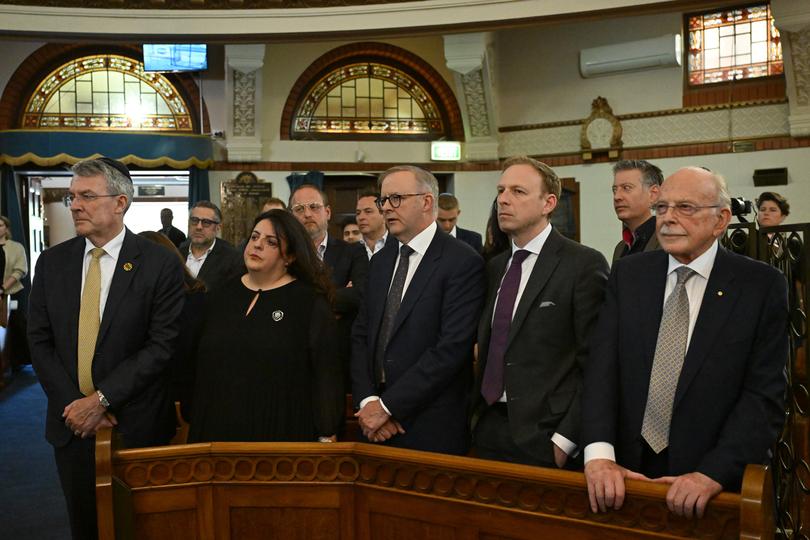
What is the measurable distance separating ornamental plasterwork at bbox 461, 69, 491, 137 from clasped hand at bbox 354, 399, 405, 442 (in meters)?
7.44

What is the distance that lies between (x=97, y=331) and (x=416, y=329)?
107 cm

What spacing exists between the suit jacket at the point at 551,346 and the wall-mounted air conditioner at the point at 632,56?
705 cm

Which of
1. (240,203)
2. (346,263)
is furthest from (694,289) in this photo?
(240,203)

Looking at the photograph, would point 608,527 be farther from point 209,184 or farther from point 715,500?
point 209,184

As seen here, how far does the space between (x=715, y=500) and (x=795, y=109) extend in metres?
7.48

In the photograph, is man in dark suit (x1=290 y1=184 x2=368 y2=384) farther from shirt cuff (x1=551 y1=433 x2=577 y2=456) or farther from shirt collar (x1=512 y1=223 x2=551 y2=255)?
shirt cuff (x1=551 y1=433 x2=577 y2=456)

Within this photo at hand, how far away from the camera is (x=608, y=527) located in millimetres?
1837

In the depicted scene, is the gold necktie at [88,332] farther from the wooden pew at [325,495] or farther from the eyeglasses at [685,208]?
the eyeglasses at [685,208]

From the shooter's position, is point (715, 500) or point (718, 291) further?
point (718, 291)

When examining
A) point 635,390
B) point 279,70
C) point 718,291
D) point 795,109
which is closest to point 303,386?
point 635,390

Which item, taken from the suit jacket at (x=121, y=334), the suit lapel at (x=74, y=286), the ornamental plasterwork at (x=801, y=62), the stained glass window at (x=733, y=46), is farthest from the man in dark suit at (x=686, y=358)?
the stained glass window at (x=733, y=46)

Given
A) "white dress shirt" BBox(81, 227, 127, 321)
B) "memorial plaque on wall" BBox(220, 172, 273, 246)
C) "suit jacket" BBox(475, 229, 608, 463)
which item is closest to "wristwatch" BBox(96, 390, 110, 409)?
"white dress shirt" BBox(81, 227, 127, 321)

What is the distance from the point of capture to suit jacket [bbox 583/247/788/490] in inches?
74.1

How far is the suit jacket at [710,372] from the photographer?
1.88 metres
